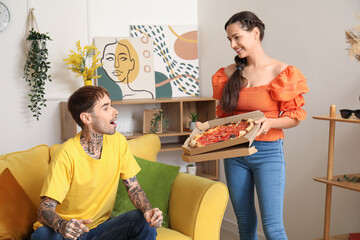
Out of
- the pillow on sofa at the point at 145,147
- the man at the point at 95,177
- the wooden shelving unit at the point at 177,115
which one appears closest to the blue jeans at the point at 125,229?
the man at the point at 95,177

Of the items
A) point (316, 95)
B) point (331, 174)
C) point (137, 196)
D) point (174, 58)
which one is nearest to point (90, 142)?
point (137, 196)

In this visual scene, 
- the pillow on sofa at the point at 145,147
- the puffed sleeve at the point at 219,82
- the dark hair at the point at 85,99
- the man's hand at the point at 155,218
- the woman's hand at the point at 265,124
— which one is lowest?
the man's hand at the point at 155,218

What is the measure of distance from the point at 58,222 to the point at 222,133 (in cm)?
85

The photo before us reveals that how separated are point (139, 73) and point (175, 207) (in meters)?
1.75

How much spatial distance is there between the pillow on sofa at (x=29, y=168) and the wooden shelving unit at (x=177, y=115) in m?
0.93

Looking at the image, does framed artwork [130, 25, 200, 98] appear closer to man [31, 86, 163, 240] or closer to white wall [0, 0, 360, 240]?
white wall [0, 0, 360, 240]

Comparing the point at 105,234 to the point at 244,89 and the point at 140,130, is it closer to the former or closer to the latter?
the point at 244,89

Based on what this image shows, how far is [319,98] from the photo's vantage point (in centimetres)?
294

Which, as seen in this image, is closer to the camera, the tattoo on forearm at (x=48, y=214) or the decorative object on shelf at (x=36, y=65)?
the tattoo on forearm at (x=48, y=214)

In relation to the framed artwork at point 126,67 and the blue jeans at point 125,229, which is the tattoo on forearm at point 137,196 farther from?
the framed artwork at point 126,67

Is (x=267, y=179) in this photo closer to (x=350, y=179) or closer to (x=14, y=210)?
(x=350, y=179)

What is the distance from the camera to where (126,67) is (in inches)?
155

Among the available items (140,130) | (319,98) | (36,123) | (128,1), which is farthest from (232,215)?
(128,1)

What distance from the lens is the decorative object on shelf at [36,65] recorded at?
3.56 metres
